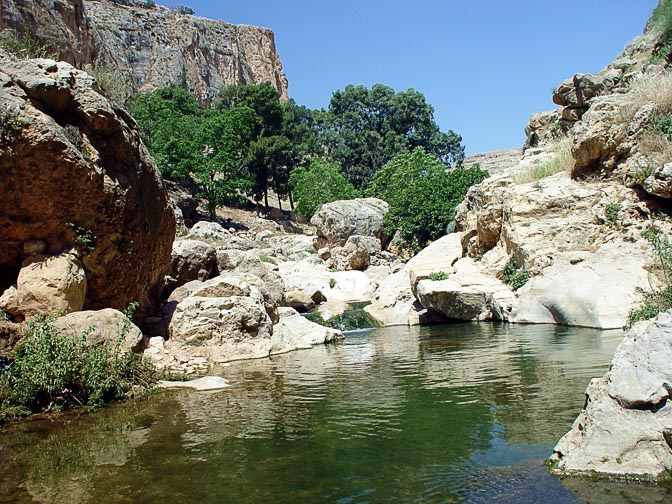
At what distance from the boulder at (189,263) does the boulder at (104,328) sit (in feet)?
17.0

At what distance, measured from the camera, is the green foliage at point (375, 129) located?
2443 inches

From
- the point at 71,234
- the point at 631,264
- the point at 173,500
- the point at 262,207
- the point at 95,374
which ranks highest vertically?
the point at 262,207

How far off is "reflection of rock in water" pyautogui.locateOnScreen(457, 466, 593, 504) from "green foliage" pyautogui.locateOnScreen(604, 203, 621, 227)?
12.2 metres

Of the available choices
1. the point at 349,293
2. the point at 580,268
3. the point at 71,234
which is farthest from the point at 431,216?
the point at 71,234

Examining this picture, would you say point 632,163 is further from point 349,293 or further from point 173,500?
point 173,500

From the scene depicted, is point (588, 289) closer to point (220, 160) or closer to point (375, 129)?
point (220, 160)

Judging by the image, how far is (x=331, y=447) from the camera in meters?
6.09

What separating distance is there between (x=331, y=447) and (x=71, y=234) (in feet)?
23.5

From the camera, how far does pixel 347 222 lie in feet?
118

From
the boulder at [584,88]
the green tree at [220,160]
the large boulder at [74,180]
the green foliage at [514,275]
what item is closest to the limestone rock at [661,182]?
the green foliage at [514,275]

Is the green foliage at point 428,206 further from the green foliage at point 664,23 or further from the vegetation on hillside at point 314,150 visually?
the green foliage at point 664,23

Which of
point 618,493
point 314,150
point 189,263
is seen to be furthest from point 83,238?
point 314,150

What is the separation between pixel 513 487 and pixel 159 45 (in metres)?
76.9

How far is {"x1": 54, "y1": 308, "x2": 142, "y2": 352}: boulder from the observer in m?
9.57
